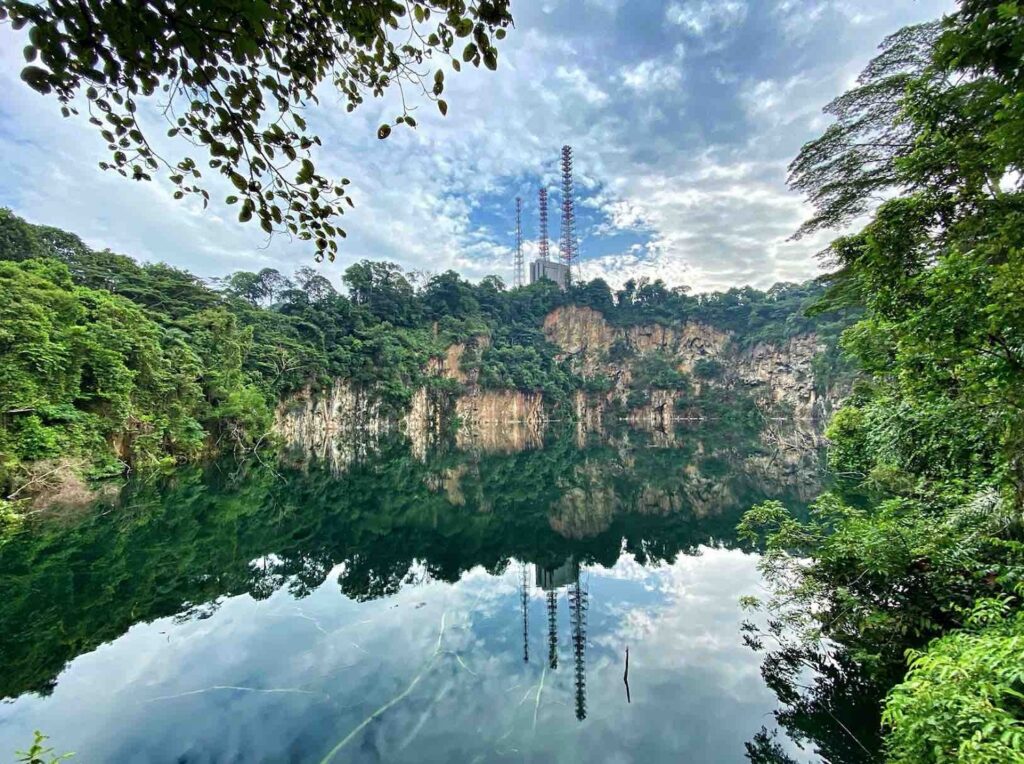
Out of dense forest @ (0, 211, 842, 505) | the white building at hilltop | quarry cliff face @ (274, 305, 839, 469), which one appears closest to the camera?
dense forest @ (0, 211, 842, 505)

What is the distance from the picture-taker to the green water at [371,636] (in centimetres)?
359

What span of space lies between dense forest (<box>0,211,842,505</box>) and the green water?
10.9 feet

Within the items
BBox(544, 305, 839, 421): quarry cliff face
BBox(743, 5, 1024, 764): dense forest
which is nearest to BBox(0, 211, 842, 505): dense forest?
BBox(544, 305, 839, 421): quarry cliff face

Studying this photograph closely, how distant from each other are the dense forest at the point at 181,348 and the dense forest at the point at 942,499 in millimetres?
15058

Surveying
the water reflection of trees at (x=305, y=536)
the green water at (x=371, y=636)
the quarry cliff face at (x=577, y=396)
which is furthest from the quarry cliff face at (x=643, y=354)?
the green water at (x=371, y=636)

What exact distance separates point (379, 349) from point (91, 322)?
1072 inches

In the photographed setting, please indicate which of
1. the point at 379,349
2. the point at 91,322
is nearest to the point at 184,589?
the point at 91,322

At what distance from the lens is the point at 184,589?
253 inches

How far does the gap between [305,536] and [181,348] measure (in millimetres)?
13335

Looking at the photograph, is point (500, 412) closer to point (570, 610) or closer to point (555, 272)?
point (555, 272)

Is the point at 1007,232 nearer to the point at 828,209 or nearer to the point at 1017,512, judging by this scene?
the point at 1017,512

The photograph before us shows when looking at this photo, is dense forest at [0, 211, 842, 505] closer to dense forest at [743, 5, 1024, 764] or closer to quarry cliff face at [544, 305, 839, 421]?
quarry cliff face at [544, 305, 839, 421]

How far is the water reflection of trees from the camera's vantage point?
564cm

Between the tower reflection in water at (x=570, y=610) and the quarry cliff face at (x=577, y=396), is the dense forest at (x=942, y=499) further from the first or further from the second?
the quarry cliff face at (x=577, y=396)
